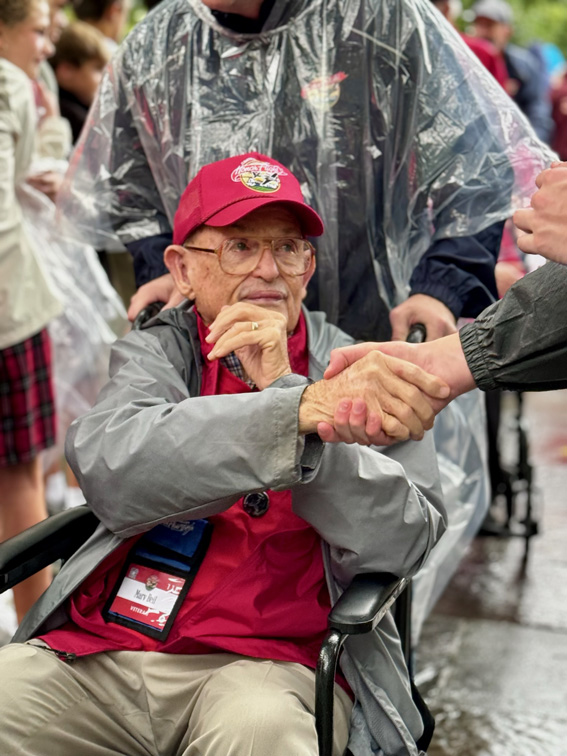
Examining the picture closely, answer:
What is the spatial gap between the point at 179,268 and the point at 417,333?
1.91 ft

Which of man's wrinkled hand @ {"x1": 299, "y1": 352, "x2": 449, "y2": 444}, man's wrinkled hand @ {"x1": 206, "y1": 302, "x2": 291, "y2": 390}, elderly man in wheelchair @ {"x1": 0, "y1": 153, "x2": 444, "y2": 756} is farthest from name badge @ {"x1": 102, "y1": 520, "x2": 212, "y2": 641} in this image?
man's wrinkled hand @ {"x1": 299, "y1": 352, "x2": 449, "y2": 444}

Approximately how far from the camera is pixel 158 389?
2260 millimetres

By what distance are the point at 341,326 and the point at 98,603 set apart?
103 cm

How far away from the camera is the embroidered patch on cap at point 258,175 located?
7.66 ft

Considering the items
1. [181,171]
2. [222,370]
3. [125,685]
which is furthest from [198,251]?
[125,685]

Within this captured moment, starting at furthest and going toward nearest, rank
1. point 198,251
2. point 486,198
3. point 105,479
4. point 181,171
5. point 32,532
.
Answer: point 181,171, point 486,198, point 198,251, point 32,532, point 105,479

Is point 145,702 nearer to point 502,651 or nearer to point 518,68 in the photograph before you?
point 502,651

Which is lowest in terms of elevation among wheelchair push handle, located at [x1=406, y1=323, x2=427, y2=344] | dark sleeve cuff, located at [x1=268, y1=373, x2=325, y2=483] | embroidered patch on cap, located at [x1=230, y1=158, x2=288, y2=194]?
wheelchair push handle, located at [x1=406, y1=323, x2=427, y2=344]

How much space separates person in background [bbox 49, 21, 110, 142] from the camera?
17.0ft

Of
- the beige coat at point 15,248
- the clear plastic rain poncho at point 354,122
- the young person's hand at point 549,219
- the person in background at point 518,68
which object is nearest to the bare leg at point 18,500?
the beige coat at point 15,248

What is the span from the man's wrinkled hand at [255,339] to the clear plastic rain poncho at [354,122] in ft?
2.17

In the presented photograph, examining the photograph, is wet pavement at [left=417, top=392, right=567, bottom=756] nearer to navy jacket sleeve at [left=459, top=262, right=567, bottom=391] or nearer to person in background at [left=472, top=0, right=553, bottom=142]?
navy jacket sleeve at [left=459, top=262, right=567, bottom=391]

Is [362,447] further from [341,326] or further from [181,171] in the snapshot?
[181,171]

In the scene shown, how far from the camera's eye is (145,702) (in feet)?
7.04
